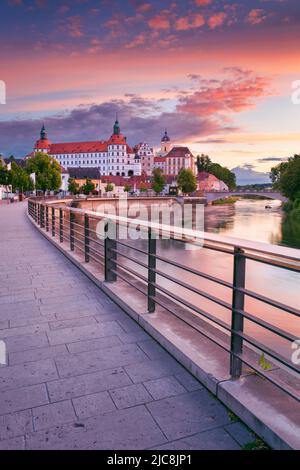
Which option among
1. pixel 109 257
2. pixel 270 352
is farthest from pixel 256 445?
pixel 109 257

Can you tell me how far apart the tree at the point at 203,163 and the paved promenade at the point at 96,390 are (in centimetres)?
18482

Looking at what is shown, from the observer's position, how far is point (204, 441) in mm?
2748

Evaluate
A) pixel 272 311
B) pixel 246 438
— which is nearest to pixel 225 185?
pixel 272 311

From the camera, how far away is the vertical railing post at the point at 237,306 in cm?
316

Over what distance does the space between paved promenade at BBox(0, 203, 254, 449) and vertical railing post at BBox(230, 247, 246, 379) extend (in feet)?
1.11

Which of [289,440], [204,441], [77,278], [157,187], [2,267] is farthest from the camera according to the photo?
[157,187]

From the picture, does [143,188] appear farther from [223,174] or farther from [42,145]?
[42,145]

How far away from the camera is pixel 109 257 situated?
695cm

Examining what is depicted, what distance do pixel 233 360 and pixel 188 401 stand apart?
501mm

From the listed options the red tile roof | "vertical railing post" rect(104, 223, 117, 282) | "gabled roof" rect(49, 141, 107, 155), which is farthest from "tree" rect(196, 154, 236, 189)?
"vertical railing post" rect(104, 223, 117, 282)

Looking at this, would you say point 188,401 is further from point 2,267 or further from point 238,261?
point 2,267

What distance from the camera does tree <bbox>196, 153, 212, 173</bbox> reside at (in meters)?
187

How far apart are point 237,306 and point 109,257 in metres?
3.95

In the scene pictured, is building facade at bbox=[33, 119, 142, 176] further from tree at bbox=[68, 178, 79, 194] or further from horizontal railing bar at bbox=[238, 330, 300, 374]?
horizontal railing bar at bbox=[238, 330, 300, 374]
